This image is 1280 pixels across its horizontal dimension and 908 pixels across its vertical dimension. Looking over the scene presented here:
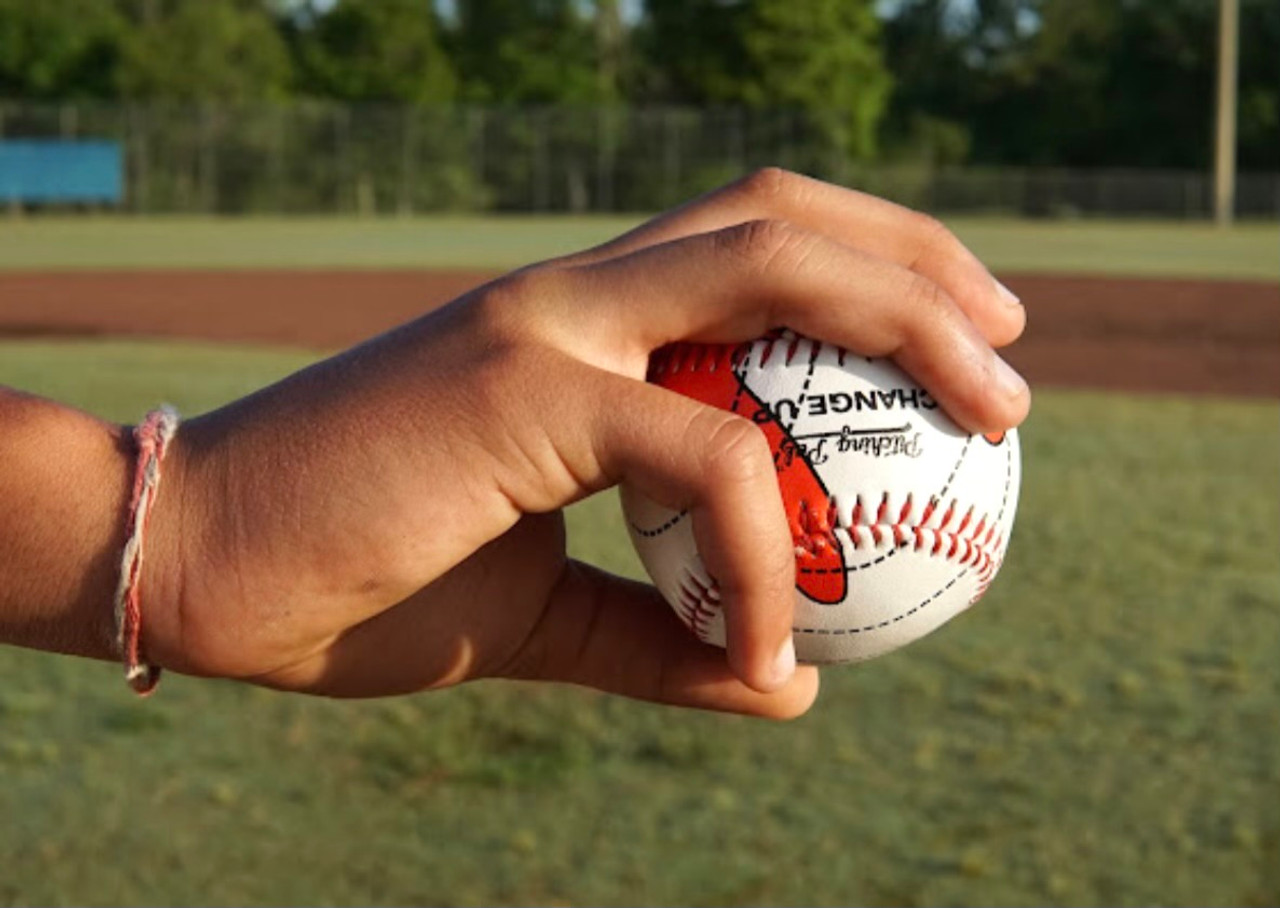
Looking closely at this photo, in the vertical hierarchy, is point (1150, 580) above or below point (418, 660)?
below

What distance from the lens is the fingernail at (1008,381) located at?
123 cm

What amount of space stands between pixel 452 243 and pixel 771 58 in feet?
55.7

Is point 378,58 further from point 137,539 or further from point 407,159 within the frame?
point 137,539

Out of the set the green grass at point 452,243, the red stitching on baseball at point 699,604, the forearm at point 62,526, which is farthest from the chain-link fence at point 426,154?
the forearm at point 62,526

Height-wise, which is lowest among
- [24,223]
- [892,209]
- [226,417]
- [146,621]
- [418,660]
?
[24,223]

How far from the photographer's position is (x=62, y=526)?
1.24 m

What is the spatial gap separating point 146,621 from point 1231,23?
126 feet

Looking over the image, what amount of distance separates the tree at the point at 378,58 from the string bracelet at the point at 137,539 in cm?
3962

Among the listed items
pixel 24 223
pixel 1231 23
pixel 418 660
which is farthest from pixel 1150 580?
pixel 1231 23

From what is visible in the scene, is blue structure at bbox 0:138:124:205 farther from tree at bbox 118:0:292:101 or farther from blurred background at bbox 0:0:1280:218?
tree at bbox 118:0:292:101

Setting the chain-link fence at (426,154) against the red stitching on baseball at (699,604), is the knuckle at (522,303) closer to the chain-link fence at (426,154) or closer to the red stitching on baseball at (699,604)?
the red stitching on baseball at (699,604)

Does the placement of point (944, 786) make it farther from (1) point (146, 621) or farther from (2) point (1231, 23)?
(2) point (1231, 23)

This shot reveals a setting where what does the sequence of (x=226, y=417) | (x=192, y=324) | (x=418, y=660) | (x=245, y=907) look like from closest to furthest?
(x=226, y=417) → (x=418, y=660) → (x=245, y=907) → (x=192, y=324)

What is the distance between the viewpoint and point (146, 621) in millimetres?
1238
